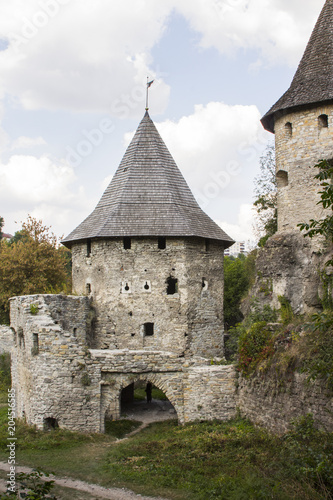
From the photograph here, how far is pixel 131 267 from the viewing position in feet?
71.7

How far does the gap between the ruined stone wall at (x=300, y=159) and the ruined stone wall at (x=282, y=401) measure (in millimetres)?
7224

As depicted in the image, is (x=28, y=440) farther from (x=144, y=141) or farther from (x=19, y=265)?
(x=19, y=265)

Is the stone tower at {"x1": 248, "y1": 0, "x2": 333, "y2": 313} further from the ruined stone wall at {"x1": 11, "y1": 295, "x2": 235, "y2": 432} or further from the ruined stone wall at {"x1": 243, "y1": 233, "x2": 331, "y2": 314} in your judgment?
the ruined stone wall at {"x1": 11, "y1": 295, "x2": 235, "y2": 432}

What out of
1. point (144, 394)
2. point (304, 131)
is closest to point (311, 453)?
point (304, 131)

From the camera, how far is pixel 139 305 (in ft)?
71.3

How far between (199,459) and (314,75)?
15200mm

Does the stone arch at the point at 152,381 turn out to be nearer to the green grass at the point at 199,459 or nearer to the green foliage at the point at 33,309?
the green grass at the point at 199,459

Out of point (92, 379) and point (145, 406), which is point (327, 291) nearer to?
point (92, 379)

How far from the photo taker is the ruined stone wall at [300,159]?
19.9m

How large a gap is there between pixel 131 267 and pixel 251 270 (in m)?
16.5

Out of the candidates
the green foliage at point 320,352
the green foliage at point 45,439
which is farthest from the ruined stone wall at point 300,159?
the green foliage at point 45,439

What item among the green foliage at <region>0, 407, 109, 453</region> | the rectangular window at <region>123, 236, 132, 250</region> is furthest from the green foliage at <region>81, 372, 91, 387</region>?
the rectangular window at <region>123, 236, 132, 250</region>

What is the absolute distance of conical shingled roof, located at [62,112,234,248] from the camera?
868 inches

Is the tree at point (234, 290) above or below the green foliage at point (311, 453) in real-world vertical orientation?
above
